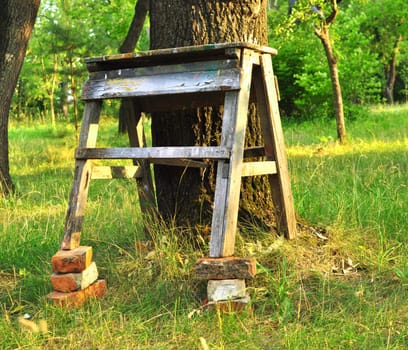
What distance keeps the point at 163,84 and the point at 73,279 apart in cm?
127

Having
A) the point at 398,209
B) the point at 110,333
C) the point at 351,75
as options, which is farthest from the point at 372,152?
the point at 351,75

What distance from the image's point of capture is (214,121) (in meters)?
4.20

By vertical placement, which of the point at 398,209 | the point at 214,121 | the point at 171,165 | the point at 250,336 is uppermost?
the point at 214,121

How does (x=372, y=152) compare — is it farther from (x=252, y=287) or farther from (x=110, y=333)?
(x=110, y=333)

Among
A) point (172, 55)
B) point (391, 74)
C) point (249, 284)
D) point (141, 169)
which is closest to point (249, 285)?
point (249, 284)

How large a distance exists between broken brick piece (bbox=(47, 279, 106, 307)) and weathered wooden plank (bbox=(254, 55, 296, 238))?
1.26m

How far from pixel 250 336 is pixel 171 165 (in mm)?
1587

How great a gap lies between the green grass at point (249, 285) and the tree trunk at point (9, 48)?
2.11 metres

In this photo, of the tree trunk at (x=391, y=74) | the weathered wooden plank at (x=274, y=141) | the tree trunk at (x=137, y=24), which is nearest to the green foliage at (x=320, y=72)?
the tree trunk at (x=137, y=24)

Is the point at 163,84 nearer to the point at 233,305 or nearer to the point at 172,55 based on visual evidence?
the point at 172,55

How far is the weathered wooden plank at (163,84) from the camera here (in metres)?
3.51

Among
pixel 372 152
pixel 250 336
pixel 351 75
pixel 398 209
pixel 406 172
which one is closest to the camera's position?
pixel 250 336

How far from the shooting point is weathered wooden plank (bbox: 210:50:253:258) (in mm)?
3338

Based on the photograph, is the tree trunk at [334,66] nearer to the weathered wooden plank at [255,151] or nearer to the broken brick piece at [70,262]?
the weathered wooden plank at [255,151]
